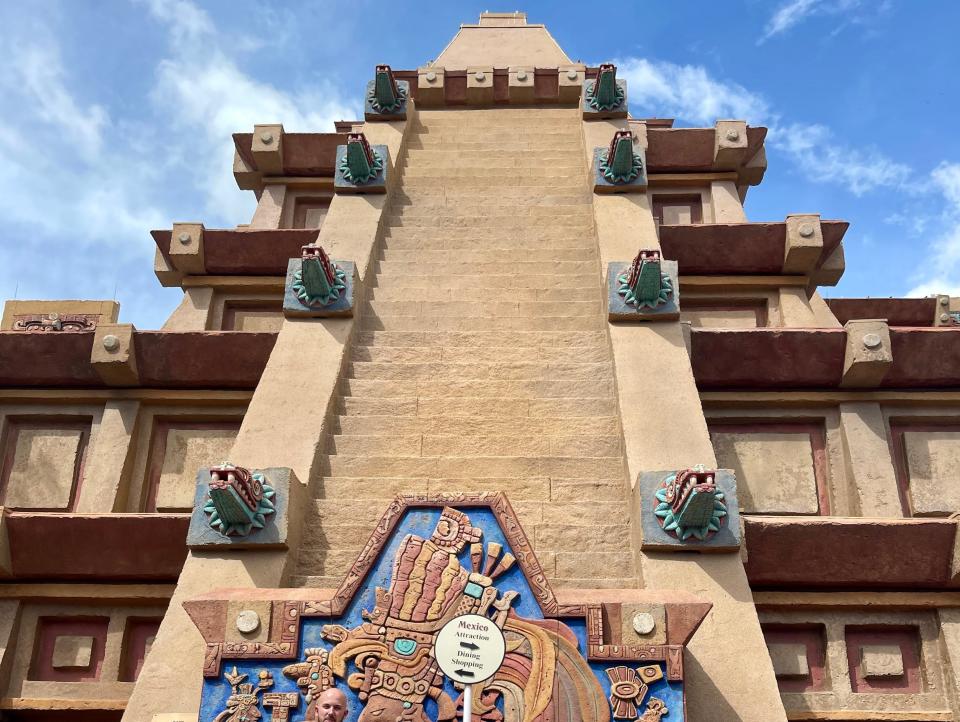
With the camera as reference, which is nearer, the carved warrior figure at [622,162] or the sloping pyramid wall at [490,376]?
the sloping pyramid wall at [490,376]

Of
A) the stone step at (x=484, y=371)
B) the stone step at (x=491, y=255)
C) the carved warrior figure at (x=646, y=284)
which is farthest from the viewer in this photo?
the stone step at (x=491, y=255)

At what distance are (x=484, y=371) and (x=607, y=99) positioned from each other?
25.3 feet

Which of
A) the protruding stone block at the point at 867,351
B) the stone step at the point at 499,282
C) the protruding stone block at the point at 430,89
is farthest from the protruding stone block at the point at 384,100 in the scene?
the protruding stone block at the point at 867,351

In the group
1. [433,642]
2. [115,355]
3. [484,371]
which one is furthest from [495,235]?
[433,642]

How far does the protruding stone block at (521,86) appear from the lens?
18.0 meters

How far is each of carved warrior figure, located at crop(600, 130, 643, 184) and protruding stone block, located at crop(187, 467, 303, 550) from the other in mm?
7043

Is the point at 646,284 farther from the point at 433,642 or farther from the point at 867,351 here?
the point at 433,642

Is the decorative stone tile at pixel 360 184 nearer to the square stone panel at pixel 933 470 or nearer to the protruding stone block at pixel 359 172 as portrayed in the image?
the protruding stone block at pixel 359 172

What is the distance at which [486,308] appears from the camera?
1187 cm

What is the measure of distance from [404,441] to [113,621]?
3.59 metres

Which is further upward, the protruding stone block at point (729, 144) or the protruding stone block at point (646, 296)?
the protruding stone block at point (729, 144)

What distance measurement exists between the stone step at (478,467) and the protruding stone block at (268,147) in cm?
970

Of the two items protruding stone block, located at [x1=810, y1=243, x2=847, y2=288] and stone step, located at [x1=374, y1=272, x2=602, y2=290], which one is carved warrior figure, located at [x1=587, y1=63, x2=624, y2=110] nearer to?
protruding stone block, located at [x1=810, y1=243, x2=847, y2=288]

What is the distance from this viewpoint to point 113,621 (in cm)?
1019
